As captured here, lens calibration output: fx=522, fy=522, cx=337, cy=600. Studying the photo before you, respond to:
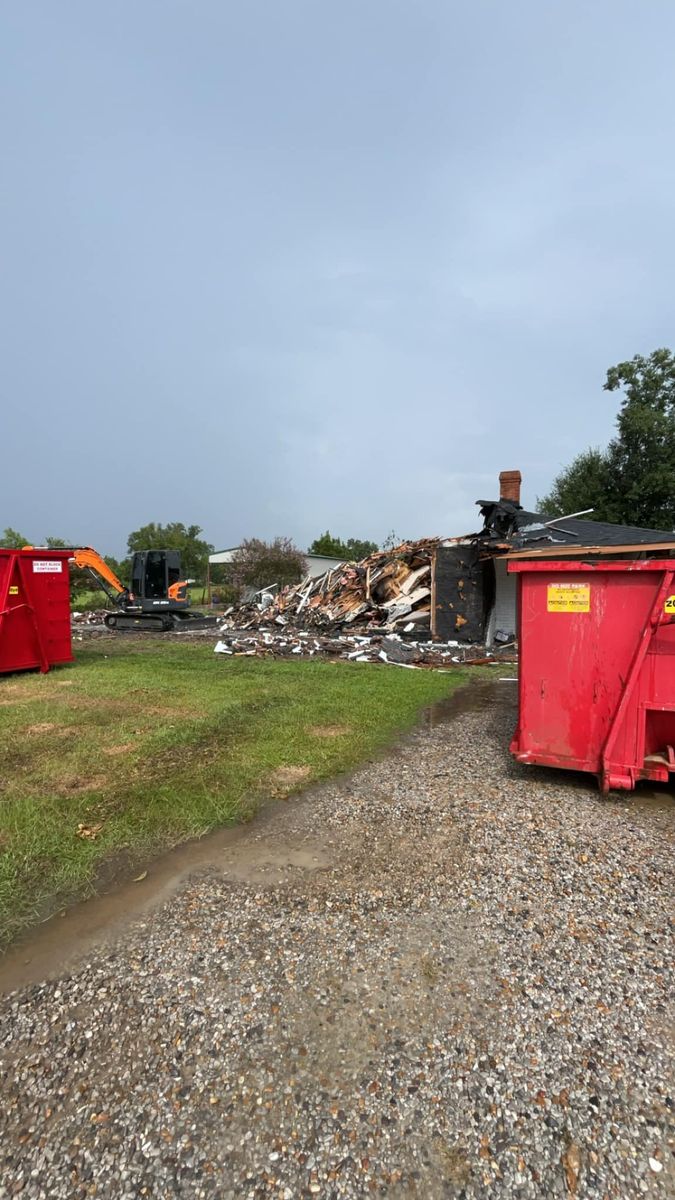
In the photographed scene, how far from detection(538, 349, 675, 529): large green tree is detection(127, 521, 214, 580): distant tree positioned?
3894 cm

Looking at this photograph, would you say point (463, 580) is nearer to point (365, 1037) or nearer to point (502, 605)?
point (502, 605)

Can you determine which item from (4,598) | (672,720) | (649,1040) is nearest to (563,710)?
(672,720)

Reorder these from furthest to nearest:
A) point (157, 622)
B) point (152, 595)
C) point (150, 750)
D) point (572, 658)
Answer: point (152, 595)
point (157, 622)
point (150, 750)
point (572, 658)

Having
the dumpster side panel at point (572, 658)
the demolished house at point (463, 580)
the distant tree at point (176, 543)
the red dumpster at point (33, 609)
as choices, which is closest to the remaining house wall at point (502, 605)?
the demolished house at point (463, 580)

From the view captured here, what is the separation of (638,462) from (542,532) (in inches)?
809

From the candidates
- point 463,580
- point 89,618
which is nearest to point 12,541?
point 89,618

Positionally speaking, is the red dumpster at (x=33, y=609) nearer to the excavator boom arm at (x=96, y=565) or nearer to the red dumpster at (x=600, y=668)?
the excavator boom arm at (x=96, y=565)

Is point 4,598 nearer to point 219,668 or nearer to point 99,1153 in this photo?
point 219,668

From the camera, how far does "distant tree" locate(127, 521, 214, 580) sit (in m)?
58.0

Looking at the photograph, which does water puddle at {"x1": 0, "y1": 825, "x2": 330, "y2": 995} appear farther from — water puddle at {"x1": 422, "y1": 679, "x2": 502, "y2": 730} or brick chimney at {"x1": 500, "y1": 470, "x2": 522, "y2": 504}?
brick chimney at {"x1": 500, "y1": 470, "x2": 522, "y2": 504}

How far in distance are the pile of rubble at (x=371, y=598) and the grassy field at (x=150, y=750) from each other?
5.86 m

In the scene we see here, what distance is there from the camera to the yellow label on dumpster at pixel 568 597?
15.2 feet

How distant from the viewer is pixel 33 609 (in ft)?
32.6

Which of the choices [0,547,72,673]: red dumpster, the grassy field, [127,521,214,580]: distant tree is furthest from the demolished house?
[127,521,214,580]: distant tree
